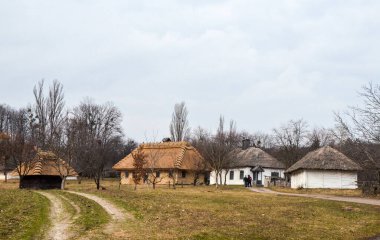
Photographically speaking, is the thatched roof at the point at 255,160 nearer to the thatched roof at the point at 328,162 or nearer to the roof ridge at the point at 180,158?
the roof ridge at the point at 180,158

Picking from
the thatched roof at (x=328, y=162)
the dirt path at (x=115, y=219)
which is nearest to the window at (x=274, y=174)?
the thatched roof at (x=328, y=162)

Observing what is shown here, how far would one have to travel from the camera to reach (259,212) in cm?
2127

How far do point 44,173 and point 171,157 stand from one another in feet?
56.6

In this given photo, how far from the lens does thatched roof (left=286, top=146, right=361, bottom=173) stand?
4688cm

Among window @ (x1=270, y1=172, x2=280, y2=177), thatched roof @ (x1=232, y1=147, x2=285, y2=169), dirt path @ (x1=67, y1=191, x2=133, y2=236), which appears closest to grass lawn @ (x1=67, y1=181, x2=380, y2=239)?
dirt path @ (x1=67, y1=191, x2=133, y2=236)

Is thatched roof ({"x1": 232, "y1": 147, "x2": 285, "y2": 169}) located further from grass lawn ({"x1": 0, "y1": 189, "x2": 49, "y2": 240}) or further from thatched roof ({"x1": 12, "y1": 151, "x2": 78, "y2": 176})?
grass lawn ({"x1": 0, "y1": 189, "x2": 49, "y2": 240})

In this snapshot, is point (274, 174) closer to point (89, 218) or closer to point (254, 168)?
point (254, 168)

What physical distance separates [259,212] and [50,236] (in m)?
11.2

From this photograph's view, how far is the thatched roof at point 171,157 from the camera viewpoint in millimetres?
58938

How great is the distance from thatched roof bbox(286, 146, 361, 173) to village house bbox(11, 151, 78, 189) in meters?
25.5

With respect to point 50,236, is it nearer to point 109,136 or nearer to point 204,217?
point 204,217

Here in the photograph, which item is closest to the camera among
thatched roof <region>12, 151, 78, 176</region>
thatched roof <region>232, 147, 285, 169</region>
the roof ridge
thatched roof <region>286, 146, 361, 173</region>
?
thatched roof <region>286, 146, 361, 173</region>

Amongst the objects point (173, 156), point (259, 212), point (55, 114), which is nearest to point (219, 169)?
point (173, 156)

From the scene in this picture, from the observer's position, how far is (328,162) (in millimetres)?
47531
